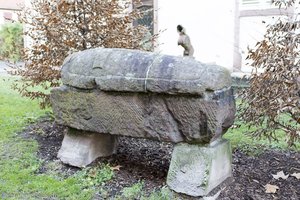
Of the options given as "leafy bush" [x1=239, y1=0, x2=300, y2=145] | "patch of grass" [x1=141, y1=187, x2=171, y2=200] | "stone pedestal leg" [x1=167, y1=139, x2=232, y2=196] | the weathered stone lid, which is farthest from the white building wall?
"patch of grass" [x1=141, y1=187, x2=171, y2=200]

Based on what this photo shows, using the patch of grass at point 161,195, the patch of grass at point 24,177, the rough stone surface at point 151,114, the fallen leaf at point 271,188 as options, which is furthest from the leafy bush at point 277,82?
the patch of grass at point 24,177

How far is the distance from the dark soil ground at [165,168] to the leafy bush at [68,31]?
0.79 m

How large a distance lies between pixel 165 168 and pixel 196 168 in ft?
2.19

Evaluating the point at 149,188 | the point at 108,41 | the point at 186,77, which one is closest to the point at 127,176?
the point at 149,188

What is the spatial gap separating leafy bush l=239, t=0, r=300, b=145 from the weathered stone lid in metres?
0.32

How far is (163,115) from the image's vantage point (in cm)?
261

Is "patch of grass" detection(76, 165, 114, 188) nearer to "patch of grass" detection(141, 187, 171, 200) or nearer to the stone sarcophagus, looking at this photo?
the stone sarcophagus

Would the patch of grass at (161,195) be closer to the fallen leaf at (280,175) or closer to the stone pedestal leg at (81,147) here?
the stone pedestal leg at (81,147)

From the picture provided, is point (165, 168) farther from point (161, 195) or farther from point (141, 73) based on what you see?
point (141, 73)

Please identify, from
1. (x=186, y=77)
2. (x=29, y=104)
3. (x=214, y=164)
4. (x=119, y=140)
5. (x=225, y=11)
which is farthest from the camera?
(x=225, y=11)

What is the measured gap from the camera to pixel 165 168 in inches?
125

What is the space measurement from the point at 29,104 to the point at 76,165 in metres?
2.99

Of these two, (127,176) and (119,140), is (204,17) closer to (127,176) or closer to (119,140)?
(119,140)

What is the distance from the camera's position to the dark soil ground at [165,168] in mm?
2715
